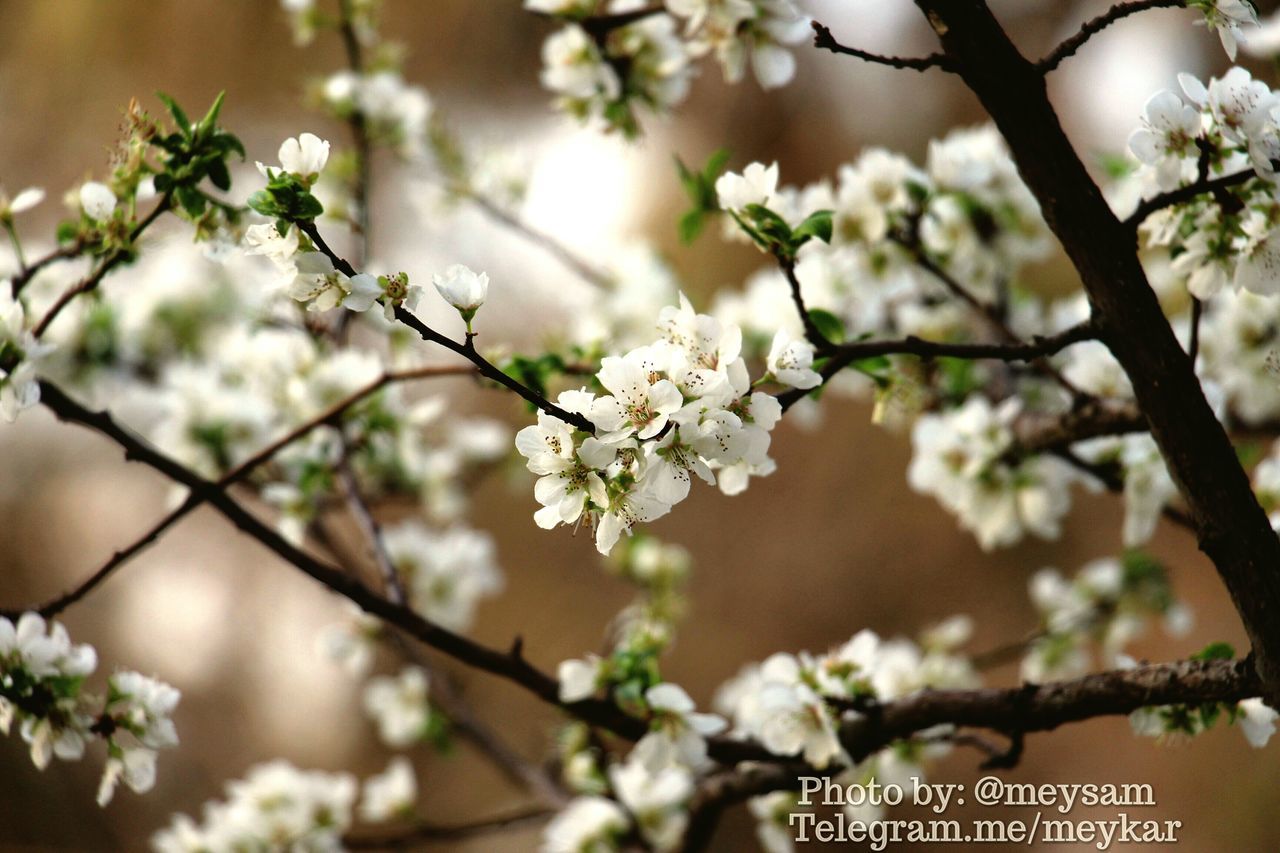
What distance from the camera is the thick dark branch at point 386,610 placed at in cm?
90

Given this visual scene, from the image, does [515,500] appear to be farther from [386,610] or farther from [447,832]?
[386,610]

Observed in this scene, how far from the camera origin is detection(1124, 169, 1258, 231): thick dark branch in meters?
0.72

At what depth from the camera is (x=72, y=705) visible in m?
0.82

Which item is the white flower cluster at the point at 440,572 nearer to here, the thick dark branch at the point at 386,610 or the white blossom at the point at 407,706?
the white blossom at the point at 407,706

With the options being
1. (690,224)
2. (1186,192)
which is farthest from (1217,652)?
(690,224)

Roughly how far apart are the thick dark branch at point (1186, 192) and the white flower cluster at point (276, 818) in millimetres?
1161

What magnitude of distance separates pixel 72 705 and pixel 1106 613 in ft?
4.44

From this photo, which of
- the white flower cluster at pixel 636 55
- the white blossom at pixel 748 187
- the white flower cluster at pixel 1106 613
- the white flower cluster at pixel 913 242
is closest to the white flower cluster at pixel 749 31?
the white flower cluster at pixel 636 55

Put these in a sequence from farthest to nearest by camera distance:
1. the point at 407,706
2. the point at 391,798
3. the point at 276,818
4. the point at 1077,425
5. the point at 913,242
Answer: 1. the point at 407,706
2. the point at 391,798
3. the point at 276,818
4. the point at 913,242
5. the point at 1077,425

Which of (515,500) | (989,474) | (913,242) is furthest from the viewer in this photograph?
(515,500)

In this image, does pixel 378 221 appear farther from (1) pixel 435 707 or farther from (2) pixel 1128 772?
(2) pixel 1128 772

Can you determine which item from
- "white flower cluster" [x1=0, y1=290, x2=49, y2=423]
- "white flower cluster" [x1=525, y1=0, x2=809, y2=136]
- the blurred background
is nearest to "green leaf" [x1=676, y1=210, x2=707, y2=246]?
"white flower cluster" [x1=525, y1=0, x2=809, y2=136]

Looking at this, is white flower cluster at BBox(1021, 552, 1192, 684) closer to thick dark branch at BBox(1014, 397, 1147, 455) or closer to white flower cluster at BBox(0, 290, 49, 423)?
thick dark branch at BBox(1014, 397, 1147, 455)

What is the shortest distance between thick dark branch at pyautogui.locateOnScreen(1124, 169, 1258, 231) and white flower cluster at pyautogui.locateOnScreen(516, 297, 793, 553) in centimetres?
32
